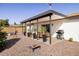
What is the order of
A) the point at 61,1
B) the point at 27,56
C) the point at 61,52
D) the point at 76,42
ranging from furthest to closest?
the point at 76,42 → the point at 61,52 → the point at 27,56 → the point at 61,1

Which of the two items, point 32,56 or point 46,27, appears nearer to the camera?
point 32,56

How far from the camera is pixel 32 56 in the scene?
567 cm

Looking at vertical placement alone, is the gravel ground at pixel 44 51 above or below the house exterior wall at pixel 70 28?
below

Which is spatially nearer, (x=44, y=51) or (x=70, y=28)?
(x=44, y=51)

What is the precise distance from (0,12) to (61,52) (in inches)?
99.5

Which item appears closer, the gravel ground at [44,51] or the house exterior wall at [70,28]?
the gravel ground at [44,51]

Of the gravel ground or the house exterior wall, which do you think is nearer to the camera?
the gravel ground

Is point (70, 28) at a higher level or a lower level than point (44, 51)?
higher

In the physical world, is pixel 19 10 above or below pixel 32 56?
above

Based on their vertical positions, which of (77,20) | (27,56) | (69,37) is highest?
(77,20)

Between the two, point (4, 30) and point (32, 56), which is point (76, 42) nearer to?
point (32, 56)

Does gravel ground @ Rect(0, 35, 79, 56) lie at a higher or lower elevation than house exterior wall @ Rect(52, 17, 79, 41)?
lower

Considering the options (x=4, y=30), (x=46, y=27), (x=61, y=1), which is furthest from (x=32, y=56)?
(x=46, y=27)

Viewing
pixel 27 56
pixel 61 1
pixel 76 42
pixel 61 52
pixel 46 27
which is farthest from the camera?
pixel 46 27
